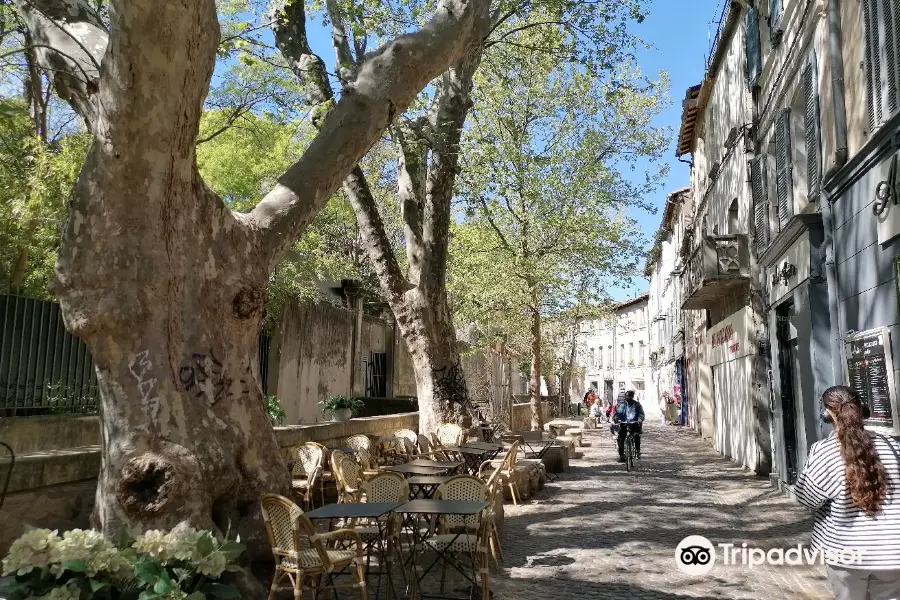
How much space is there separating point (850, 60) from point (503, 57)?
676cm

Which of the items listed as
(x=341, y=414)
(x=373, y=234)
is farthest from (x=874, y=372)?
(x=341, y=414)

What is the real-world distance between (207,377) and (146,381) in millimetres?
421

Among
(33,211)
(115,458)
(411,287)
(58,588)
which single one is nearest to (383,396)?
(411,287)

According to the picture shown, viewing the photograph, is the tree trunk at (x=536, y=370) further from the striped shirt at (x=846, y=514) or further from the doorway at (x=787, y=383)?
the striped shirt at (x=846, y=514)

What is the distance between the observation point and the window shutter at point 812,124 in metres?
9.93

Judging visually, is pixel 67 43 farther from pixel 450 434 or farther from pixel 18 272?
pixel 450 434

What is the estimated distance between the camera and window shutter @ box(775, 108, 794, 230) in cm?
1172

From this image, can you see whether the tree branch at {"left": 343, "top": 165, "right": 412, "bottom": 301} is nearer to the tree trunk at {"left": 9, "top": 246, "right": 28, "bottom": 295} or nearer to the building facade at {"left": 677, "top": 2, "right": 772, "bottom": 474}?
the tree trunk at {"left": 9, "top": 246, "right": 28, "bottom": 295}

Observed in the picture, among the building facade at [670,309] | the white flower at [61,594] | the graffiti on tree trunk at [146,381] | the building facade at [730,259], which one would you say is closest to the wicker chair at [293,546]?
the graffiti on tree trunk at [146,381]

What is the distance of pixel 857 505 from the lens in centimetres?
345

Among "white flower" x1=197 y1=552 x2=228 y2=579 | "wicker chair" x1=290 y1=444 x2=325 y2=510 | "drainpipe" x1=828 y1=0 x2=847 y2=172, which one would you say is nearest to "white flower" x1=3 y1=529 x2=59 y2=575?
"white flower" x1=197 y1=552 x2=228 y2=579

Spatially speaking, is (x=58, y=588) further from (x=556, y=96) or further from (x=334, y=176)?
(x=556, y=96)

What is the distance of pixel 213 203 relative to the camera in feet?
18.7

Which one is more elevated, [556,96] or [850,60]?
[556,96]
